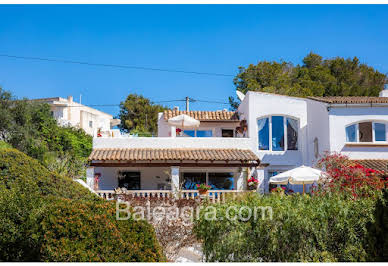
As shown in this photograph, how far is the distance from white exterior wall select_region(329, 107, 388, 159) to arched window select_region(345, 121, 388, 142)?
0.37m

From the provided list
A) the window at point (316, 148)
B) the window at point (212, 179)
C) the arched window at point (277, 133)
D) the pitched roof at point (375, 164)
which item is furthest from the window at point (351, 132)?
the window at point (212, 179)

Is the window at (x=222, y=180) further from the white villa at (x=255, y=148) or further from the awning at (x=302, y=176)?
the awning at (x=302, y=176)

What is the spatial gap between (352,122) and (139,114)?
3679 cm

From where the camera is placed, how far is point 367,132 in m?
23.2

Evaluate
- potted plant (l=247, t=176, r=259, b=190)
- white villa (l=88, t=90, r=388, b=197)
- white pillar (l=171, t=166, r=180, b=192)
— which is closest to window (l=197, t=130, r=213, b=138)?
white villa (l=88, t=90, r=388, b=197)

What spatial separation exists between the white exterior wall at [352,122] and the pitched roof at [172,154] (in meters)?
4.33

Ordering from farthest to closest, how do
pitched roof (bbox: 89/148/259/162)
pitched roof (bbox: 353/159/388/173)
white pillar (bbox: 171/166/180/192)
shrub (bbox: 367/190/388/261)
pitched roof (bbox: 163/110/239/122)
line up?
pitched roof (bbox: 163/110/239/122)
pitched roof (bbox: 89/148/259/162)
white pillar (bbox: 171/166/180/192)
pitched roof (bbox: 353/159/388/173)
shrub (bbox: 367/190/388/261)

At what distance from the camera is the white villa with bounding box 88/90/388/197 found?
2216 centimetres

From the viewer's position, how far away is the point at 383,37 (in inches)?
864

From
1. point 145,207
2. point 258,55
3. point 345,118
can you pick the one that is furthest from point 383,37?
point 258,55

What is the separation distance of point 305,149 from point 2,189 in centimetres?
1941

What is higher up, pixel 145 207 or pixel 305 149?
pixel 305 149

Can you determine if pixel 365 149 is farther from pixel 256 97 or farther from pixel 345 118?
pixel 256 97

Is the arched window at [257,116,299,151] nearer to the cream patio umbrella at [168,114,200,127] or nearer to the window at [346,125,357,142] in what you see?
the window at [346,125,357,142]
